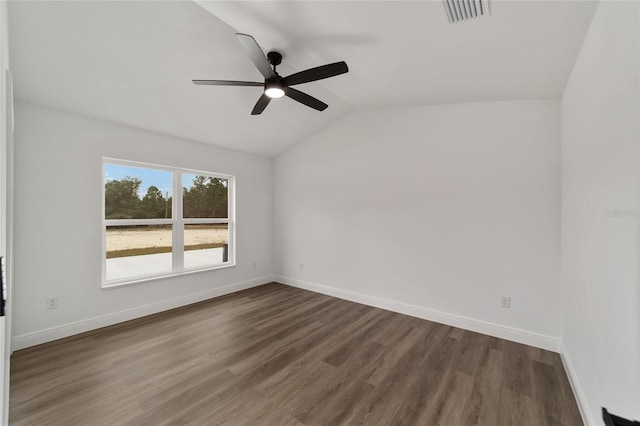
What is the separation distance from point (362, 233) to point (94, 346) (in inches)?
134

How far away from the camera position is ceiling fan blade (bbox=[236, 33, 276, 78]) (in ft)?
5.70

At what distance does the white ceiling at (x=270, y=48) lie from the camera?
176 cm

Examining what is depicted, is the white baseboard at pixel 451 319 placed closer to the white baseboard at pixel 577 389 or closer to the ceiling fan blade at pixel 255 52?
the white baseboard at pixel 577 389

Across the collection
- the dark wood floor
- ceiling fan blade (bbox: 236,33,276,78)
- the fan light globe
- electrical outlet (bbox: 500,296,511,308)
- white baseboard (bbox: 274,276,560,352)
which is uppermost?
ceiling fan blade (bbox: 236,33,276,78)

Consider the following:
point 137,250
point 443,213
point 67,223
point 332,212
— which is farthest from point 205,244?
point 443,213

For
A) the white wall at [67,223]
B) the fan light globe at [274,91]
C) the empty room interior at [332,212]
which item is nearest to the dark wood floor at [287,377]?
the empty room interior at [332,212]

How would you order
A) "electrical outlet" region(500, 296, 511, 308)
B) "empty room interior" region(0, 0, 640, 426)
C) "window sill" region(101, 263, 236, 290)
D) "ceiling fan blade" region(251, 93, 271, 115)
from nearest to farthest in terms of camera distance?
"empty room interior" region(0, 0, 640, 426)
"ceiling fan blade" region(251, 93, 271, 115)
"electrical outlet" region(500, 296, 511, 308)
"window sill" region(101, 263, 236, 290)

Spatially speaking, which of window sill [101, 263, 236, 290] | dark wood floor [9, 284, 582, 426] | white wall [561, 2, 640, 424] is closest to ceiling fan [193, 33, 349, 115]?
white wall [561, 2, 640, 424]

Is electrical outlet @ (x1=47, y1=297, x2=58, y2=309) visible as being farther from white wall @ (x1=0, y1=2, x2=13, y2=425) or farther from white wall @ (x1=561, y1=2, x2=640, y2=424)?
white wall @ (x1=561, y1=2, x2=640, y2=424)

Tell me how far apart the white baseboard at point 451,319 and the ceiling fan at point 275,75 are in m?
2.78

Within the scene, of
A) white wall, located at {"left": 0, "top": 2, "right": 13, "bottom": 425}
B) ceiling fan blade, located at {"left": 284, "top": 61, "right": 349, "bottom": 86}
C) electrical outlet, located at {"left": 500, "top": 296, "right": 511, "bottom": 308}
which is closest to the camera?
white wall, located at {"left": 0, "top": 2, "right": 13, "bottom": 425}

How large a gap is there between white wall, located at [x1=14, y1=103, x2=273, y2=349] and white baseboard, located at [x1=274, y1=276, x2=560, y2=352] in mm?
2407

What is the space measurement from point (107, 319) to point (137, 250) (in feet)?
2.86

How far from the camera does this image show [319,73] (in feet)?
6.85
